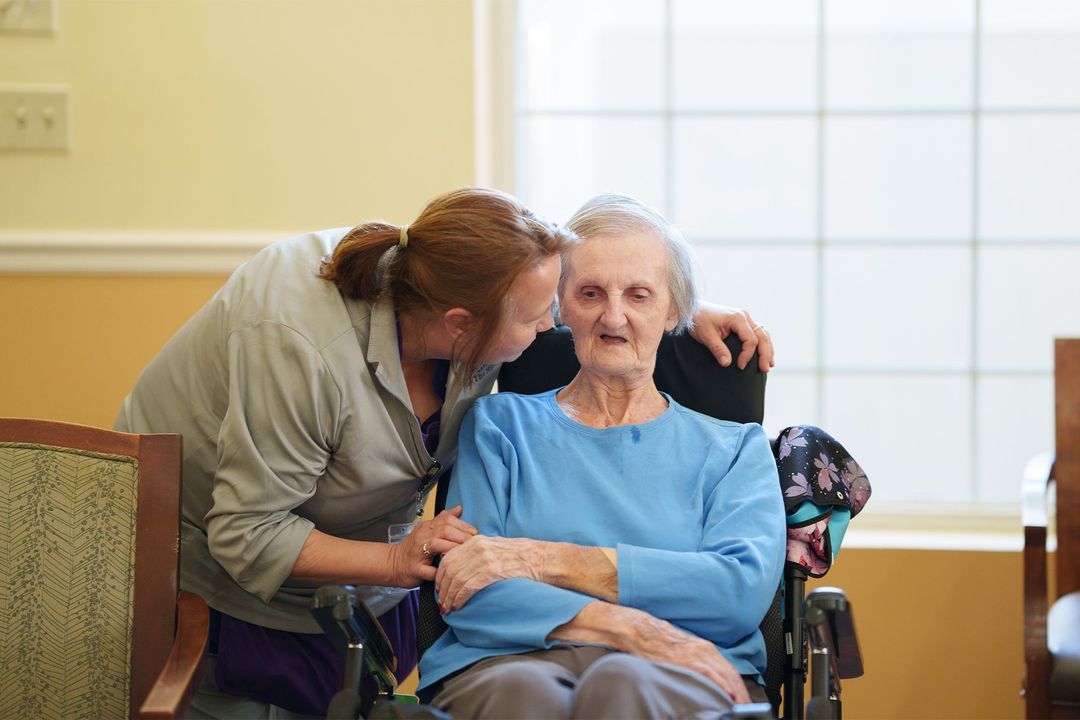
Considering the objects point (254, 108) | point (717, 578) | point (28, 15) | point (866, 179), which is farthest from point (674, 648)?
point (28, 15)

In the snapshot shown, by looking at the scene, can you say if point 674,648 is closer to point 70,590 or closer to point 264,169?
point 70,590

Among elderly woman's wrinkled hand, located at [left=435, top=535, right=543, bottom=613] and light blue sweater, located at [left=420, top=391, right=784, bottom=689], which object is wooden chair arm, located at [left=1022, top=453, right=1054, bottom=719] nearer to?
light blue sweater, located at [left=420, top=391, right=784, bottom=689]

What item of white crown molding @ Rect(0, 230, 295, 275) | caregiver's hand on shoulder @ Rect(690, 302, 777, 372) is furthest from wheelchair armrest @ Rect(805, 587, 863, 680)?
white crown molding @ Rect(0, 230, 295, 275)

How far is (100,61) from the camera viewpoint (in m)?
2.58

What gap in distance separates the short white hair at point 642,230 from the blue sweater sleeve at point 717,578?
1.33 feet

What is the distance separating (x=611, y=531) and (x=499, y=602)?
233 millimetres

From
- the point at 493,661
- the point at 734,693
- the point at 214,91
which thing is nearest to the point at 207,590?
the point at 493,661

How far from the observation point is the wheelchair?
147 centimetres

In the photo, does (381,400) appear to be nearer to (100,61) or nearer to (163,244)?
(163,244)

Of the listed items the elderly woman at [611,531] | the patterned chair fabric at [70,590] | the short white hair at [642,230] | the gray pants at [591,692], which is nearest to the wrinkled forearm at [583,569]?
the elderly woman at [611,531]

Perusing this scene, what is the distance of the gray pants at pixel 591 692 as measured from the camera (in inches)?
55.7

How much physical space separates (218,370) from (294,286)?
7.1 inches

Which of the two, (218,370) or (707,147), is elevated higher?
(707,147)

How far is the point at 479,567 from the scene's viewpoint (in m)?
1.63
